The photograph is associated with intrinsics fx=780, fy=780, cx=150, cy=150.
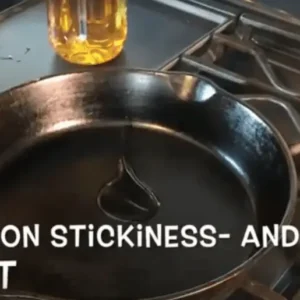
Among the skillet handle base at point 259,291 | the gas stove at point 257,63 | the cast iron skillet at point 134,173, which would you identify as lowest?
the skillet handle base at point 259,291

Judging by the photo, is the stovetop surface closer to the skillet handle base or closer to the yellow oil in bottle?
the yellow oil in bottle

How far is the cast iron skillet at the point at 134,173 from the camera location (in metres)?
0.60

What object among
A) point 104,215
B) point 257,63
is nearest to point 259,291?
point 104,215

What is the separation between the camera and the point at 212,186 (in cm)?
69

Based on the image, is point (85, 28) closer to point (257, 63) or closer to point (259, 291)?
point (257, 63)

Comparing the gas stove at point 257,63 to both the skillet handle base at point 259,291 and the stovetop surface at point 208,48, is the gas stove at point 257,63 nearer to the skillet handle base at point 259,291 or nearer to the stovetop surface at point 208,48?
the stovetop surface at point 208,48

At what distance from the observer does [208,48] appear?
844 millimetres

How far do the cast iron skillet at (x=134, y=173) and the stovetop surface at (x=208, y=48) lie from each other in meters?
0.05

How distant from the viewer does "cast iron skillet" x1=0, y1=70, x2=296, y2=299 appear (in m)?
0.60

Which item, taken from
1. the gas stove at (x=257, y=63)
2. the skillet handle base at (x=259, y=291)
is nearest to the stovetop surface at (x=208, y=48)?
the gas stove at (x=257, y=63)

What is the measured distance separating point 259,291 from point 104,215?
16 centimetres

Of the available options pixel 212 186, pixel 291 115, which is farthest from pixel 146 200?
pixel 291 115

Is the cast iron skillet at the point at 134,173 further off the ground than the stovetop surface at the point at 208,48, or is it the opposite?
the stovetop surface at the point at 208,48

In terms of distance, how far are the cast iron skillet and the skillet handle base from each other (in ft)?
0.07
